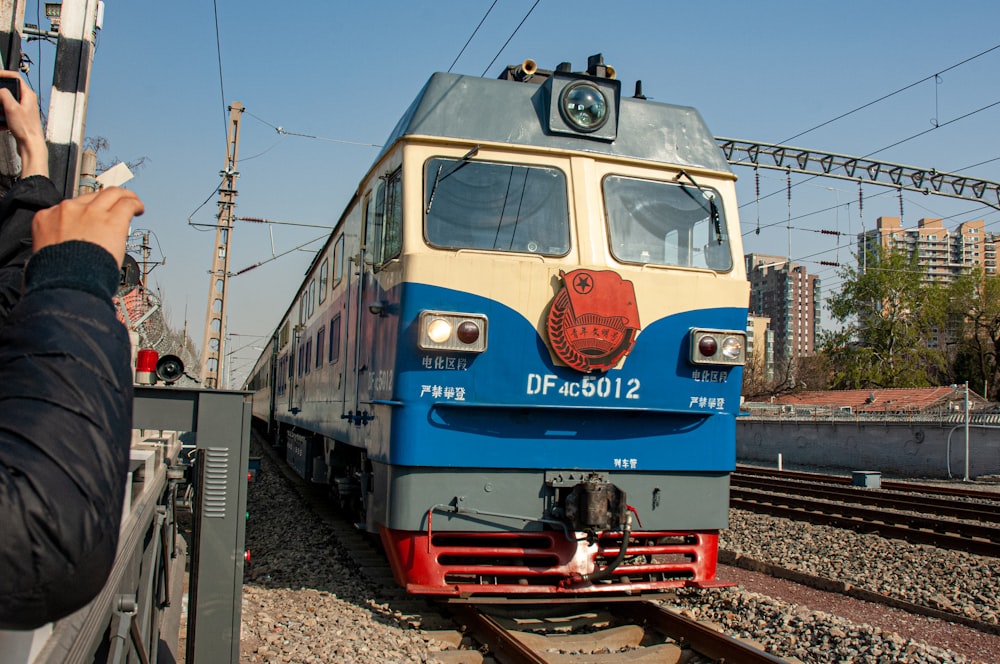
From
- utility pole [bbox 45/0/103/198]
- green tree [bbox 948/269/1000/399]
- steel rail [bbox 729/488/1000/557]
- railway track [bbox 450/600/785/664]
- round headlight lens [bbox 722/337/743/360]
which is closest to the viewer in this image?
utility pole [bbox 45/0/103/198]

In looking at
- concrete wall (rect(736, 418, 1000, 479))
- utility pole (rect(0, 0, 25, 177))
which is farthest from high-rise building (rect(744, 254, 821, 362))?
utility pole (rect(0, 0, 25, 177))

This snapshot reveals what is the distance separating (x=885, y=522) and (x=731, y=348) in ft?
25.4

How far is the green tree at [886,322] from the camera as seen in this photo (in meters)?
48.3

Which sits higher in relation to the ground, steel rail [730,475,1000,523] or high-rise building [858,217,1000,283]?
high-rise building [858,217,1000,283]

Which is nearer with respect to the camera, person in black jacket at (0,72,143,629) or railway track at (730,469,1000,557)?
person in black jacket at (0,72,143,629)

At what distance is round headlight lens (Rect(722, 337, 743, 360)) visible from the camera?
629 centimetres

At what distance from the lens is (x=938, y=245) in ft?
247

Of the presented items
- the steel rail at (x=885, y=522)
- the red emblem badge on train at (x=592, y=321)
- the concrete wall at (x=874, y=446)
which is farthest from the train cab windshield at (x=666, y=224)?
the concrete wall at (x=874, y=446)

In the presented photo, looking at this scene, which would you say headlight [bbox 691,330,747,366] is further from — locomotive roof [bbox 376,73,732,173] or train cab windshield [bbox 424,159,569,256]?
locomotive roof [bbox 376,73,732,173]

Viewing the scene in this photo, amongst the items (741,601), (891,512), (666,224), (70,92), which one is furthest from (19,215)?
(891,512)

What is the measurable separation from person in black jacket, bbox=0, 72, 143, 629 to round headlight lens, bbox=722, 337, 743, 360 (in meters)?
5.50

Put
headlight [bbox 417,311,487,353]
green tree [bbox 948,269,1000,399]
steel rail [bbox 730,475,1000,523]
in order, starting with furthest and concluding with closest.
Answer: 1. green tree [bbox 948,269,1000,399]
2. steel rail [bbox 730,475,1000,523]
3. headlight [bbox 417,311,487,353]

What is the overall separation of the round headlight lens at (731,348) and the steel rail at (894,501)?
8.97m

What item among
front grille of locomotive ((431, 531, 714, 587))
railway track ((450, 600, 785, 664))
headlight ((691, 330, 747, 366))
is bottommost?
railway track ((450, 600, 785, 664))
